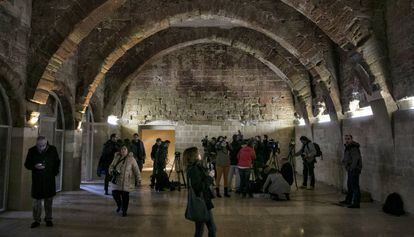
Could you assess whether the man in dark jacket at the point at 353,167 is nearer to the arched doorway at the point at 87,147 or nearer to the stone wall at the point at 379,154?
the stone wall at the point at 379,154

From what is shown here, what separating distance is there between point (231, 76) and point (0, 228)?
32.3 feet

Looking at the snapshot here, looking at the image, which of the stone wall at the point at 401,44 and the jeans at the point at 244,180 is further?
the jeans at the point at 244,180

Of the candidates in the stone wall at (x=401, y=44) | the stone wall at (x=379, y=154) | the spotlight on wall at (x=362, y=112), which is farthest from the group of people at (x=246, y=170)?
the stone wall at (x=401, y=44)

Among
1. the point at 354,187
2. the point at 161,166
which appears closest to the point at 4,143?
the point at 161,166

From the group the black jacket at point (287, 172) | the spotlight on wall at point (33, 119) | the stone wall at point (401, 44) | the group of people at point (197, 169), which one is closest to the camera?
the group of people at point (197, 169)

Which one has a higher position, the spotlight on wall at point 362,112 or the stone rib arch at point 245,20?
the stone rib arch at point 245,20

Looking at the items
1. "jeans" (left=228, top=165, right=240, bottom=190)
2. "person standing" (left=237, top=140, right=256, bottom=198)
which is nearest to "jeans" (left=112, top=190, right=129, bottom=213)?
"person standing" (left=237, top=140, right=256, bottom=198)

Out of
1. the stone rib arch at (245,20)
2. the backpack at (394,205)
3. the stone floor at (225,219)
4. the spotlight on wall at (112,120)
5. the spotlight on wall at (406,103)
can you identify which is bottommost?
the stone floor at (225,219)

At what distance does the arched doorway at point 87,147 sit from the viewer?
10125 mm

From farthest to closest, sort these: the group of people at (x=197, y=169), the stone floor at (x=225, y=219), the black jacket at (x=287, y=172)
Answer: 1. the black jacket at (x=287, y=172)
2. the stone floor at (x=225, y=219)
3. the group of people at (x=197, y=169)

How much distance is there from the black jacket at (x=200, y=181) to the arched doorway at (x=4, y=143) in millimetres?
4288

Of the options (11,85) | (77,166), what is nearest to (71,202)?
(77,166)

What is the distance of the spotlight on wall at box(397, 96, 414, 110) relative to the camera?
575 centimetres

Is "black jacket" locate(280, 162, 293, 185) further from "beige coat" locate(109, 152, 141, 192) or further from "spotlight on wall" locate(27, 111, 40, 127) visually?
"spotlight on wall" locate(27, 111, 40, 127)
